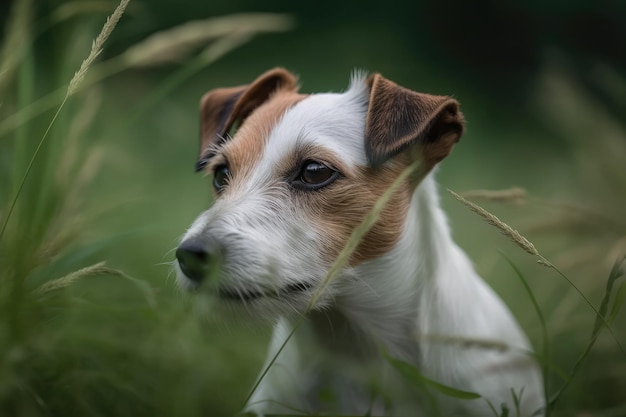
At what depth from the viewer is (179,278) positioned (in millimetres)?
2588

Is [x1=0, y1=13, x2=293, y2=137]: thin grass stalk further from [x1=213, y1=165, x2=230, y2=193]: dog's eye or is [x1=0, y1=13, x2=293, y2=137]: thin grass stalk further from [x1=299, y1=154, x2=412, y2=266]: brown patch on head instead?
[x1=299, y1=154, x2=412, y2=266]: brown patch on head

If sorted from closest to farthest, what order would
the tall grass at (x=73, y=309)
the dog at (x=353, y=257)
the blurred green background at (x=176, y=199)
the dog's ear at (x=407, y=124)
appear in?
the tall grass at (x=73, y=309)
the blurred green background at (x=176, y=199)
the dog at (x=353, y=257)
the dog's ear at (x=407, y=124)

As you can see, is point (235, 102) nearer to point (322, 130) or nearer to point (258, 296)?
point (322, 130)

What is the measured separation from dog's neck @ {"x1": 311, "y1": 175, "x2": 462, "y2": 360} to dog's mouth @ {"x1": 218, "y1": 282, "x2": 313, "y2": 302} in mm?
294

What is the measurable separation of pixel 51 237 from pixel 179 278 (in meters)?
0.53

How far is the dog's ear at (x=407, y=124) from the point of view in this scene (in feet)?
9.07

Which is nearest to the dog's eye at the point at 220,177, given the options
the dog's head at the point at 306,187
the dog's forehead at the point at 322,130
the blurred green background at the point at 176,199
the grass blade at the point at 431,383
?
the dog's head at the point at 306,187

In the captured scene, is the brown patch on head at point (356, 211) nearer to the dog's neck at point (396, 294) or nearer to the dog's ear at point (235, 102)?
the dog's neck at point (396, 294)

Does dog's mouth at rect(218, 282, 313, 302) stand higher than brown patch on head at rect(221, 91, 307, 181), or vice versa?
brown patch on head at rect(221, 91, 307, 181)

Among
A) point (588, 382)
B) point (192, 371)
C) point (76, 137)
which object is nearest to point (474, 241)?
point (588, 382)

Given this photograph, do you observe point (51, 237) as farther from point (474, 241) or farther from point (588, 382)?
point (474, 241)

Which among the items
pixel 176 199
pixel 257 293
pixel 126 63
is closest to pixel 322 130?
pixel 257 293

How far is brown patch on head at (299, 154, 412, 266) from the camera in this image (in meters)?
2.78

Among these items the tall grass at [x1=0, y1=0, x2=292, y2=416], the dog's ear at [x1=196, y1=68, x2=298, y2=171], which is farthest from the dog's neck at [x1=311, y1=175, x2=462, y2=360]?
the dog's ear at [x1=196, y1=68, x2=298, y2=171]
